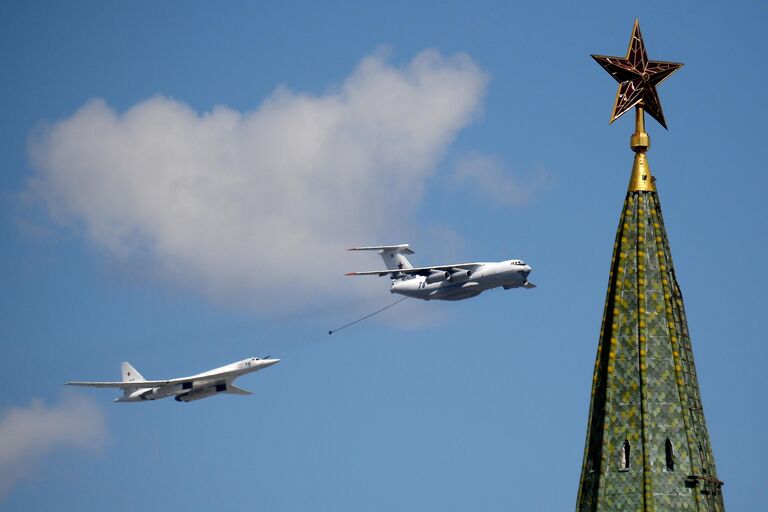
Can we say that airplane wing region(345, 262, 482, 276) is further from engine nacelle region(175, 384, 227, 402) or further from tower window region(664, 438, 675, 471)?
tower window region(664, 438, 675, 471)

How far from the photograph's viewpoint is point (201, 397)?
18862 centimetres

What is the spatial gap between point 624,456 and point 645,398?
10.9 feet

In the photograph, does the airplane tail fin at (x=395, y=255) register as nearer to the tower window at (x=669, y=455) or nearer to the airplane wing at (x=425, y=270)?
the airplane wing at (x=425, y=270)

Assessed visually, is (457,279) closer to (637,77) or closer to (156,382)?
(156,382)

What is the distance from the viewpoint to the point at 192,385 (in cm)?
18838

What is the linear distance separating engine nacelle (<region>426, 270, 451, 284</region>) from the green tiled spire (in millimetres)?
72620

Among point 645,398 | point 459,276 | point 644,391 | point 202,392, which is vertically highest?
point 459,276

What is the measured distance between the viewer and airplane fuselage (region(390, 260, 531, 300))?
15650 centimetres

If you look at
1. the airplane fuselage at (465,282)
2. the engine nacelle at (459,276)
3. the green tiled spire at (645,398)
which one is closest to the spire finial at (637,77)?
the green tiled spire at (645,398)

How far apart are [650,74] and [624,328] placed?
1713 centimetres

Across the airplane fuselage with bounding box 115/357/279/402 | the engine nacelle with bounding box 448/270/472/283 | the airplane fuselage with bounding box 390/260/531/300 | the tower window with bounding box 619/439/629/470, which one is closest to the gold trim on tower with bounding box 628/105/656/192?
the tower window with bounding box 619/439/629/470

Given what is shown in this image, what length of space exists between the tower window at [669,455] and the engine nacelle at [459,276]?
75.3 meters

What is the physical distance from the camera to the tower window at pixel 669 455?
8531cm

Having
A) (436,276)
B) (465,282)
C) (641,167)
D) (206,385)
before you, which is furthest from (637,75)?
(206,385)
